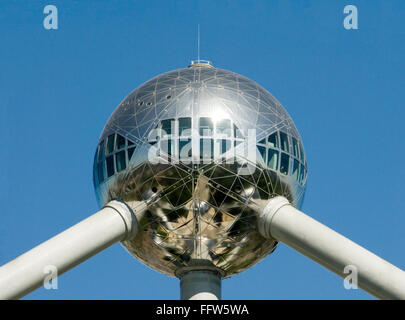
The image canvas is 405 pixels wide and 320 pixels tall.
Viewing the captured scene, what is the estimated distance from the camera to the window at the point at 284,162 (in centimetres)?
2648

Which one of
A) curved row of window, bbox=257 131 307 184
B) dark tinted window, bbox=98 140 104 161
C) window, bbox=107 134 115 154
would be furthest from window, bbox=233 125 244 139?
dark tinted window, bbox=98 140 104 161

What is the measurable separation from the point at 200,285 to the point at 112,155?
4319 millimetres

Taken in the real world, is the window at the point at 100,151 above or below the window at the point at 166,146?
above

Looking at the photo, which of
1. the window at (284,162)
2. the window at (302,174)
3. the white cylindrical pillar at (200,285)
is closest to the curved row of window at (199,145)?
the window at (284,162)

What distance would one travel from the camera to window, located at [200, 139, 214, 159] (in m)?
25.3

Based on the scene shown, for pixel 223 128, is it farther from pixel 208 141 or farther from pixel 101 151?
pixel 101 151

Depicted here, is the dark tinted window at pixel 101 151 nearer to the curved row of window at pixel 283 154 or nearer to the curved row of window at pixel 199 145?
the curved row of window at pixel 199 145

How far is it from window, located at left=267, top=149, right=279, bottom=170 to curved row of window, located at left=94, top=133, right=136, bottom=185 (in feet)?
11.8

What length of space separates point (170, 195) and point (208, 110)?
2.51 meters

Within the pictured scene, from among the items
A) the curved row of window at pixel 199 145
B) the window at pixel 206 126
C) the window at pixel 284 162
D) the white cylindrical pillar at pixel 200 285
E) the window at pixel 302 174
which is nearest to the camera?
the curved row of window at pixel 199 145

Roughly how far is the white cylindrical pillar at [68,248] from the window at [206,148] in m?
2.16

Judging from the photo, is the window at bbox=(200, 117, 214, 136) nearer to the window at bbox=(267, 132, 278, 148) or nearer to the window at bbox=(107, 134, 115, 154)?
the window at bbox=(267, 132, 278, 148)
